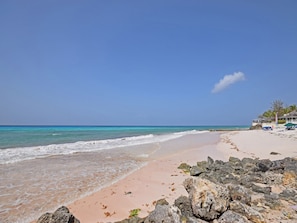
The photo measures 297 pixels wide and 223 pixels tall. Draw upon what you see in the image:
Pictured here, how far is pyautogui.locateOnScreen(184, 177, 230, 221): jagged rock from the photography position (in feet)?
13.6

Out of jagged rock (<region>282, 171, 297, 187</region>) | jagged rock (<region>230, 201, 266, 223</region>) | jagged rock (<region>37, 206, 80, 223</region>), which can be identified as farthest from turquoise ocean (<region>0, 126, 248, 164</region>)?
jagged rock (<region>282, 171, 297, 187</region>)

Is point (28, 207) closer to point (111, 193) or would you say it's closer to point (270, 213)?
point (111, 193)

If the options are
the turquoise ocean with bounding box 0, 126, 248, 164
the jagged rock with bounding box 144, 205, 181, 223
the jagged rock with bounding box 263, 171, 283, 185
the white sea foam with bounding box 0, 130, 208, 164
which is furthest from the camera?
the turquoise ocean with bounding box 0, 126, 248, 164

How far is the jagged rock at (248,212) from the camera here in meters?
4.04

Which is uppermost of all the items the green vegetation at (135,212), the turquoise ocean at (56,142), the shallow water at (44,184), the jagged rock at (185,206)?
the jagged rock at (185,206)

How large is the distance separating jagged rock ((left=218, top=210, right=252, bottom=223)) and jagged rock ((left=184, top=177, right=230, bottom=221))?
15 cm

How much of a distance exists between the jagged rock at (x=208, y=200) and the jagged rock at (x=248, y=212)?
18cm

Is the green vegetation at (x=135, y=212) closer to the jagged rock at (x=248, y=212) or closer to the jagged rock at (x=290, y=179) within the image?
the jagged rock at (x=248, y=212)

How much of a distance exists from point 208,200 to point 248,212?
3.24 ft

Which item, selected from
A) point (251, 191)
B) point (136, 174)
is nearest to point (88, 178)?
point (136, 174)

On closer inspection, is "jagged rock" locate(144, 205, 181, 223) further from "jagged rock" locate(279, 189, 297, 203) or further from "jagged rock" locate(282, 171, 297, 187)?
"jagged rock" locate(282, 171, 297, 187)

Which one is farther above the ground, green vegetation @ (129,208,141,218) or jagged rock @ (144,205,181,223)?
jagged rock @ (144,205,181,223)

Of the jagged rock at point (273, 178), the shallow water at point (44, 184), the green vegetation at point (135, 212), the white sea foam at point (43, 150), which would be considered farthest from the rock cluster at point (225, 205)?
the white sea foam at point (43, 150)

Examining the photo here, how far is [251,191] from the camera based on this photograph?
616cm
